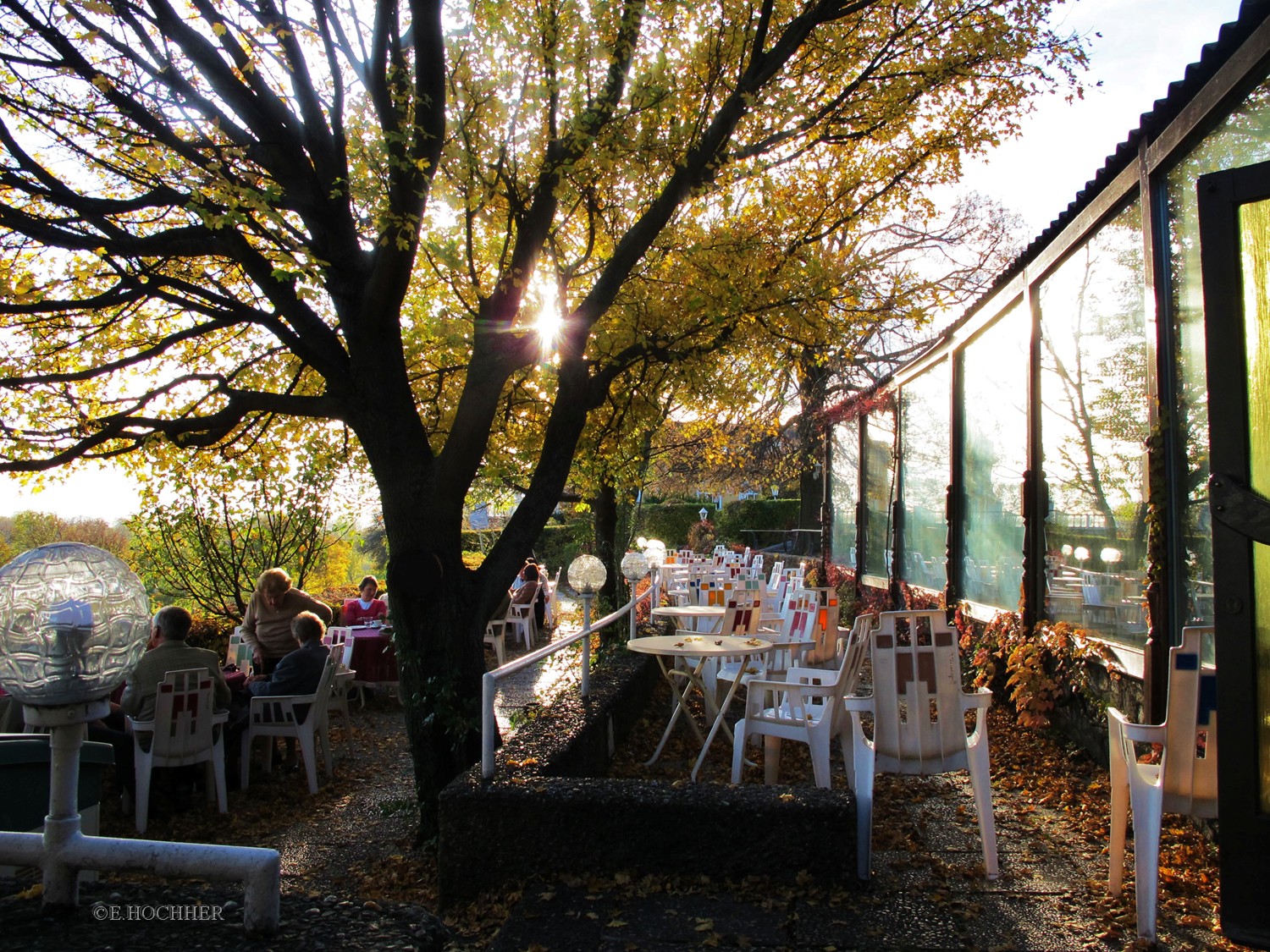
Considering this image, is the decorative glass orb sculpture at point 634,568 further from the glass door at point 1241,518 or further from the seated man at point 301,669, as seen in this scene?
the glass door at point 1241,518

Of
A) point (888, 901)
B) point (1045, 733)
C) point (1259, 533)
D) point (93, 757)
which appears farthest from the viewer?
point (1045, 733)

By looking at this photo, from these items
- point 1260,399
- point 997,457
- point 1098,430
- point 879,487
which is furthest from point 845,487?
point 1260,399

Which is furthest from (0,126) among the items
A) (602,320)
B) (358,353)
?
(602,320)

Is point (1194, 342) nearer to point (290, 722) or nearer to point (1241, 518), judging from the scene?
point (1241, 518)

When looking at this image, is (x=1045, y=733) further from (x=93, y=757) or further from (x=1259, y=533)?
(x=93, y=757)

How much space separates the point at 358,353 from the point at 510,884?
3.07 metres

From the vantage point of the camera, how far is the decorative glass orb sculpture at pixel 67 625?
1937 millimetres

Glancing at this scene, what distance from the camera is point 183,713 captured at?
19.2 ft

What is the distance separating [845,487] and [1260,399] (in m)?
13.3

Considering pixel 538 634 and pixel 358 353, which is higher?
pixel 358 353

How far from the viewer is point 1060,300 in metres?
6.93

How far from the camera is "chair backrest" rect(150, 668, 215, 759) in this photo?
226 inches

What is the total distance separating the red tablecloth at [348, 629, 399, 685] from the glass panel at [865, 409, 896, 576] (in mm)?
6908

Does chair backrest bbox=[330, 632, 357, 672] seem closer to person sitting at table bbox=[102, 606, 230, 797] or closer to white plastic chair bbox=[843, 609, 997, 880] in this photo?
person sitting at table bbox=[102, 606, 230, 797]
